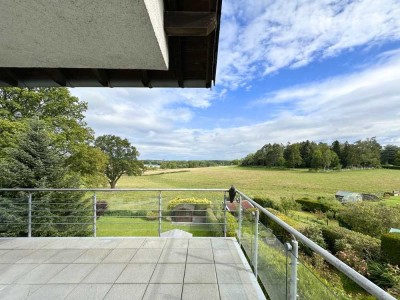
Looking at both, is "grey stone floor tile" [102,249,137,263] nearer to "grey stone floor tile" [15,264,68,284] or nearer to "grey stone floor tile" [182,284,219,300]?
"grey stone floor tile" [15,264,68,284]

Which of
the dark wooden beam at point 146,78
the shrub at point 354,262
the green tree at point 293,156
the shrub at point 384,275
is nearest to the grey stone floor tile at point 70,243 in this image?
the dark wooden beam at point 146,78

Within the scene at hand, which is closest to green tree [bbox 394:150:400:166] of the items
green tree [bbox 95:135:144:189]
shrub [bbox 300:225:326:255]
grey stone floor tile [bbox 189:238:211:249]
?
green tree [bbox 95:135:144:189]

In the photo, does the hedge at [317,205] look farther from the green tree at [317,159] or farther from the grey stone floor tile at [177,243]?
the green tree at [317,159]

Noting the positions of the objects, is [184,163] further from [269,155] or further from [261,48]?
[261,48]

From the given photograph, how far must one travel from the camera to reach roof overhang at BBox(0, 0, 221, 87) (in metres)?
1.53

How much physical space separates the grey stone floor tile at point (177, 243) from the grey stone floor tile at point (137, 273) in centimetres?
74

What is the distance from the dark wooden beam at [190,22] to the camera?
2008 mm

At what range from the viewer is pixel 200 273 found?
2914 millimetres

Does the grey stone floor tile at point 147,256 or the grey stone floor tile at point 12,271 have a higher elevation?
the grey stone floor tile at point 12,271

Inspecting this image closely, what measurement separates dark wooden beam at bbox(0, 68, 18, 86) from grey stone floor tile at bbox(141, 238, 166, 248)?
9.27ft

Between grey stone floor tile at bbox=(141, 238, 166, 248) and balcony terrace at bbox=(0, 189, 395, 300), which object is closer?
balcony terrace at bbox=(0, 189, 395, 300)

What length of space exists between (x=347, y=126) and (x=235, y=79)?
7918 cm

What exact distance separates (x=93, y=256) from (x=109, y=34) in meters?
2.93

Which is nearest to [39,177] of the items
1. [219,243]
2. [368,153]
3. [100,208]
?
[100,208]
